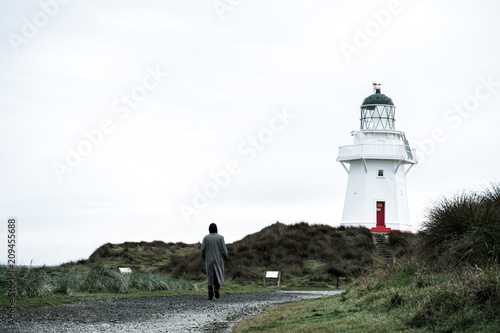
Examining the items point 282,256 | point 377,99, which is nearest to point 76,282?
point 282,256

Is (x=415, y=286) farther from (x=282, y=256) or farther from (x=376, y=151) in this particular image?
(x=376, y=151)

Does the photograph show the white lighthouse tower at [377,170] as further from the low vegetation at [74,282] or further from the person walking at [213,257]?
the person walking at [213,257]

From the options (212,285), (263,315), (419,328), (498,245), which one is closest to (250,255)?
(212,285)

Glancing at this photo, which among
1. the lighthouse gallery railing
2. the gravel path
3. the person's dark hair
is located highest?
the lighthouse gallery railing

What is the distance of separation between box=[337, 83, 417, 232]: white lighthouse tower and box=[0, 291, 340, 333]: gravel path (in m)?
28.4

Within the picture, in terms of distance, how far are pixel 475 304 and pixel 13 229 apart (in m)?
8.32

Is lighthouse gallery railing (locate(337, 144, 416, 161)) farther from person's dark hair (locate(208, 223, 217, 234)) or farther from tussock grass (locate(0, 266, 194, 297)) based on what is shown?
person's dark hair (locate(208, 223, 217, 234))

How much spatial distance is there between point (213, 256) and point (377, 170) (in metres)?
28.7

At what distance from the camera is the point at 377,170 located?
4369cm

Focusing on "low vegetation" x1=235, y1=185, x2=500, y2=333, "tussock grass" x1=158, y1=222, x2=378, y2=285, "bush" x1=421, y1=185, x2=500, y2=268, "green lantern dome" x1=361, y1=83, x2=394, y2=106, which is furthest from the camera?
"green lantern dome" x1=361, y1=83, x2=394, y2=106

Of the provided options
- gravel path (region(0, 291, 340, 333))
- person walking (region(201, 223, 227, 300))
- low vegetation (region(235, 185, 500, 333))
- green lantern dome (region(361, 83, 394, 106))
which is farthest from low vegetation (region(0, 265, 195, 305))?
green lantern dome (region(361, 83, 394, 106))

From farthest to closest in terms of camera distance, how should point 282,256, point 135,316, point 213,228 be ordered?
point 282,256, point 213,228, point 135,316

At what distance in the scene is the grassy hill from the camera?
3174 centimetres

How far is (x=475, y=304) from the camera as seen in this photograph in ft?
27.2
